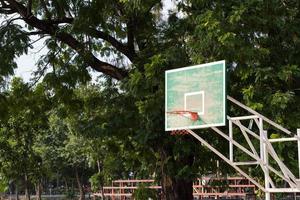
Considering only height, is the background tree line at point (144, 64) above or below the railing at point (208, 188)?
above

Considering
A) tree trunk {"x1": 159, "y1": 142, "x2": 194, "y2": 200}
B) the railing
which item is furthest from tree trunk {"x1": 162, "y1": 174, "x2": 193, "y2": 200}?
the railing

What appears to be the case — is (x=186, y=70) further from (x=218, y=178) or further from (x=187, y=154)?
(x=218, y=178)

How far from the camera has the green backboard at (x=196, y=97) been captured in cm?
907

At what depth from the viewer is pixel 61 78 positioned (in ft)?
54.9

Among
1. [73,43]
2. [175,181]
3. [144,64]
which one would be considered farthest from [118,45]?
[175,181]

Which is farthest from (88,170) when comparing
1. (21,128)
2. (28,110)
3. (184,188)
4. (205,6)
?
(205,6)

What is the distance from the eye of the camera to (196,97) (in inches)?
374

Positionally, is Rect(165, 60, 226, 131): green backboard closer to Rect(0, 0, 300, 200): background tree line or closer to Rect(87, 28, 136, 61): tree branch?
Rect(0, 0, 300, 200): background tree line

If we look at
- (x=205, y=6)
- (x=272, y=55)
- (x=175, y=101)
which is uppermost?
(x=205, y=6)

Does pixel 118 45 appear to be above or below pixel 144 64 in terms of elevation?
above

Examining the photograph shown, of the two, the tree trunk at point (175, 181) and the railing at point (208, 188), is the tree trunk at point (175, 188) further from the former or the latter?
the railing at point (208, 188)

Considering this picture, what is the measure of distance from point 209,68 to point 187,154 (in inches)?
180

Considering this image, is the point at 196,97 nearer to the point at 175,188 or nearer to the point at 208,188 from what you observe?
the point at 175,188

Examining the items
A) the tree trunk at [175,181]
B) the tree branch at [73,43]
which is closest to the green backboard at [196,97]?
the tree trunk at [175,181]
